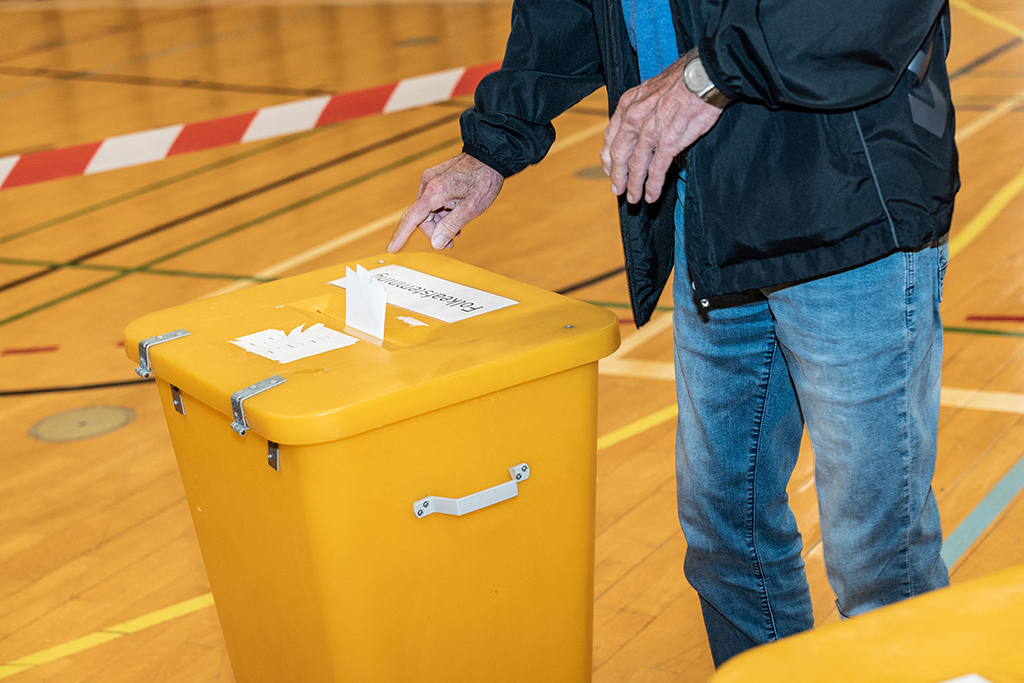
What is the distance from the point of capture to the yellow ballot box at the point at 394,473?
125 cm

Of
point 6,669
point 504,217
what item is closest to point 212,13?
point 504,217

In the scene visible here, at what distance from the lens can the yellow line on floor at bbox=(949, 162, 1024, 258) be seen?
3477mm

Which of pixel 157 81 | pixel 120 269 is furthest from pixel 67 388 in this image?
pixel 157 81

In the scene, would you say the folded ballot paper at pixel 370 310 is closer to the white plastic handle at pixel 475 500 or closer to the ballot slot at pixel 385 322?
the ballot slot at pixel 385 322

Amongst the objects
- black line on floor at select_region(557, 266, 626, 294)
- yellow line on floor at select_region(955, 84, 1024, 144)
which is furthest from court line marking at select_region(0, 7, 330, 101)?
yellow line on floor at select_region(955, 84, 1024, 144)

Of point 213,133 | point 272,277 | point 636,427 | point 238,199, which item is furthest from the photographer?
point 238,199

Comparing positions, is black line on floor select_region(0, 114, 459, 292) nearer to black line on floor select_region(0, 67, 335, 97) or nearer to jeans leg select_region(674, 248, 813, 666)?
black line on floor select_region(0, 67, 335, 97)

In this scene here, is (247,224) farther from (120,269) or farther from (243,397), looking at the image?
(243,397)

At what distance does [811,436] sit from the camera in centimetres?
129

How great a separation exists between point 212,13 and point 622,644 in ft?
29.6

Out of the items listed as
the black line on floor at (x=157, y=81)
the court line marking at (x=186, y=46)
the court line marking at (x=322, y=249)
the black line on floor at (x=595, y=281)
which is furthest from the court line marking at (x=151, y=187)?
the court line marking at (x=186, y=46)

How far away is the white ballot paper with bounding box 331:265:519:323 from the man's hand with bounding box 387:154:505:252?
67 mm

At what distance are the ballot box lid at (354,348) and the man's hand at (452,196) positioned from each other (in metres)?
0.09

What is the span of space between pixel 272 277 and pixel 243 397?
95.4 inches
